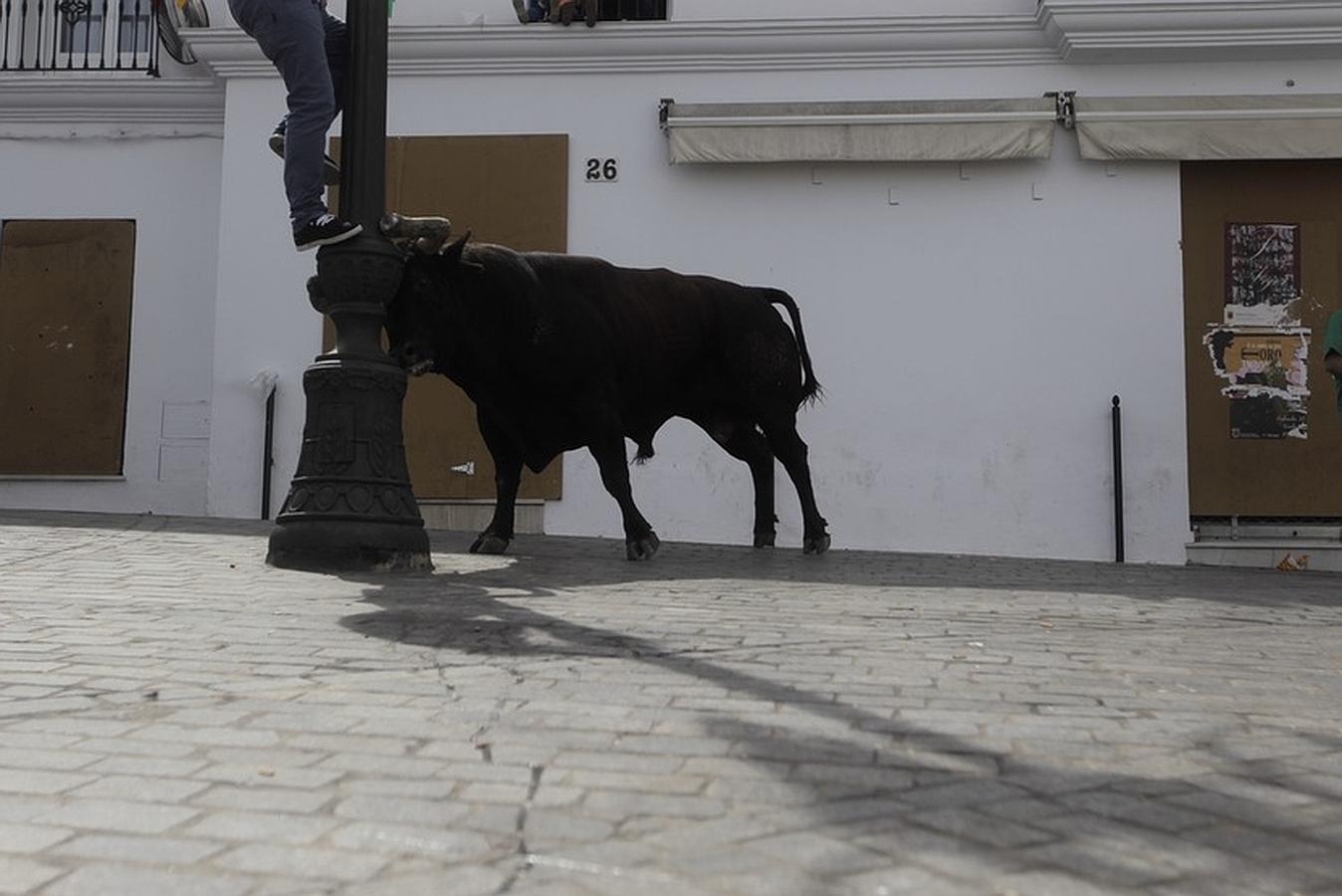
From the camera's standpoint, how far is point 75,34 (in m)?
12.9

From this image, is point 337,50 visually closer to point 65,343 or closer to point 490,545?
point 490,545

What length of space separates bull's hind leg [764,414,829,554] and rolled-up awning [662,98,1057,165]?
4.14 metres

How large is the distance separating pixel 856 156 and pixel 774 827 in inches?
383

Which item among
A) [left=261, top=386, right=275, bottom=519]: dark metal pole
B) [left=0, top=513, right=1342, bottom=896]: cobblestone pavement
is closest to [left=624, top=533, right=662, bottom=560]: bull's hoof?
[left=0, top=513, right=1342, bottom=896]: cobblestone pavement

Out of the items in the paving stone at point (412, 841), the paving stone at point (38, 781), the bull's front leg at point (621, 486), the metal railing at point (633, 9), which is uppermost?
the metal railing at point (633, 9)

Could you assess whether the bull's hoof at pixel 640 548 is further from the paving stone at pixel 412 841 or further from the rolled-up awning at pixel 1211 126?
the rolled-up awning at pixel 1211 126

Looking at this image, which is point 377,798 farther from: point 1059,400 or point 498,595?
point 1059,400

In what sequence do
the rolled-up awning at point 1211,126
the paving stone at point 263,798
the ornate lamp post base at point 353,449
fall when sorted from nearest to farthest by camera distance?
the paving stone at point 263,798, the ornate lamp post base at point 353,449, the rolled-up awning at point 1211,126

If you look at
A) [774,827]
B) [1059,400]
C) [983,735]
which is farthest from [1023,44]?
[774,827]

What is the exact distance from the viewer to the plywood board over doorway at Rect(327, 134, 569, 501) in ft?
36.6

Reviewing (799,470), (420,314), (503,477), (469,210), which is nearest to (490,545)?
(503,477)

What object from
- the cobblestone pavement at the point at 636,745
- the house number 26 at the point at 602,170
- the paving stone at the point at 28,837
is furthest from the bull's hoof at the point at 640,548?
the house number 26 at the point at 602,170

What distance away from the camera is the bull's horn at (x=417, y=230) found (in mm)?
5516

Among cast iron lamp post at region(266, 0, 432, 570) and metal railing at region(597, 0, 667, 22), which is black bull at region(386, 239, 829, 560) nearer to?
cast iron lamp post at region(266, 0, 432, 570)
